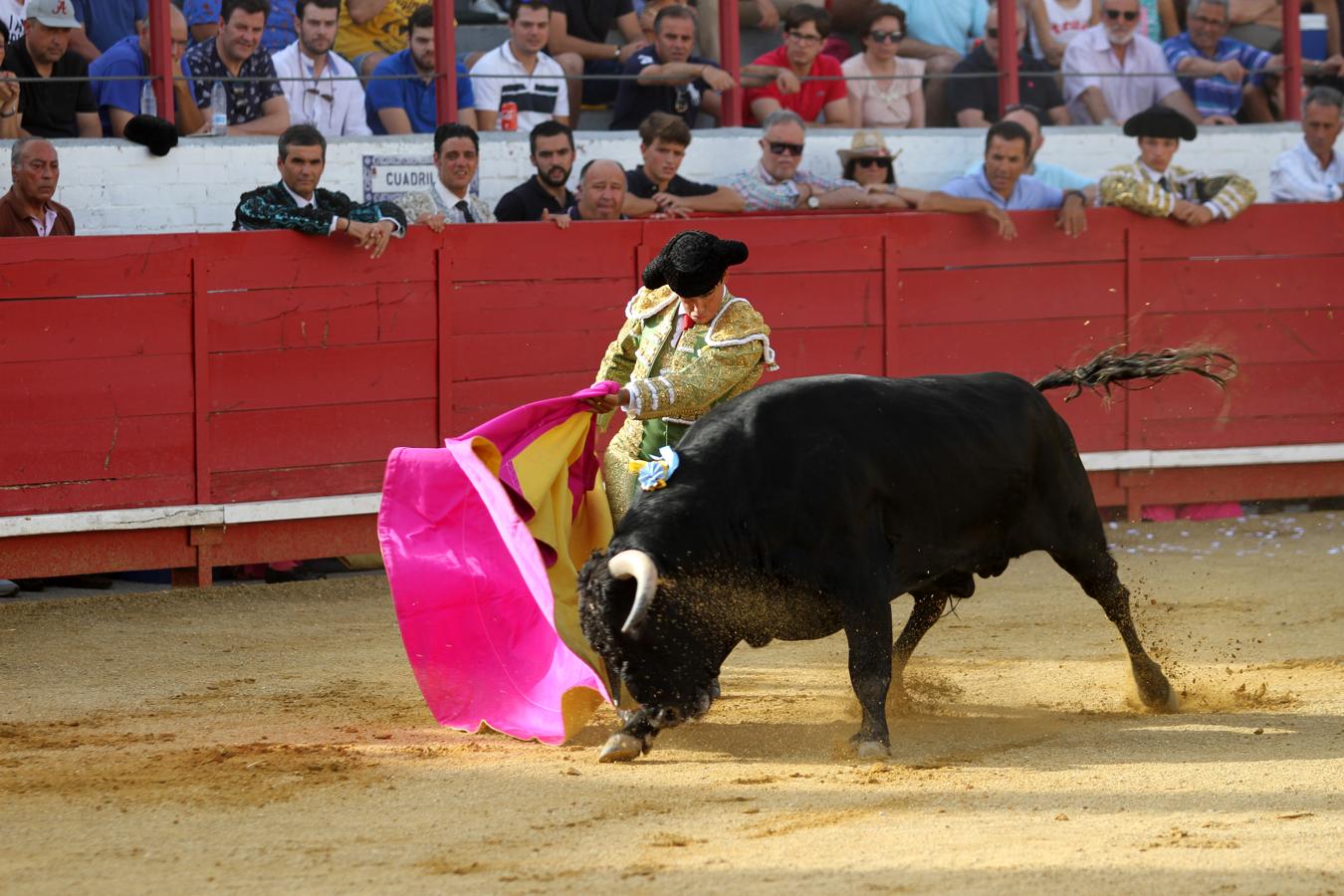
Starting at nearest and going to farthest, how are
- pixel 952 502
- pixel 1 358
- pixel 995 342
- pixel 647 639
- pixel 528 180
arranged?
pixel 647 639 < pixel 952 502 < pixel 1 358 < pixel 528 180 < pixel 995 342

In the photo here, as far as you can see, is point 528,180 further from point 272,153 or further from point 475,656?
point 475,656

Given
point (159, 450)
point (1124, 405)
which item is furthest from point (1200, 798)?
point (1124, 405)

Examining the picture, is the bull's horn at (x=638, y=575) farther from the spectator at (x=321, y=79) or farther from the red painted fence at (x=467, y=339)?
the spectator at (x=321, y=79)

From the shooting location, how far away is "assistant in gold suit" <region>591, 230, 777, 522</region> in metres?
4.07

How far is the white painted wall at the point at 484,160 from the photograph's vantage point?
6797 mm

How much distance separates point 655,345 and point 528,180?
288 centimetres

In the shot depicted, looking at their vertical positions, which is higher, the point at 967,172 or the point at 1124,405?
the point at 967,172

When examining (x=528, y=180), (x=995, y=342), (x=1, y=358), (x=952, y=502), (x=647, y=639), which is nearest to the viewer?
(x=647, y=639)

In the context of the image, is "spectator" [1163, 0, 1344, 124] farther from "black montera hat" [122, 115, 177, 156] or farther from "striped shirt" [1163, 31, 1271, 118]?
"black montera hat" [122, 115, 177, 156]

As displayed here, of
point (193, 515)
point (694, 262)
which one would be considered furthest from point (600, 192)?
point (694, 262)

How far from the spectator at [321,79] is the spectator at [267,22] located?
8 centimetres

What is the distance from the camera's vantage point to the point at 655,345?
4.29 m

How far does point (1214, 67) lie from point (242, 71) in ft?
15.8

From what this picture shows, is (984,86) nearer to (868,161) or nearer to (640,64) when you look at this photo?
(868,161)
